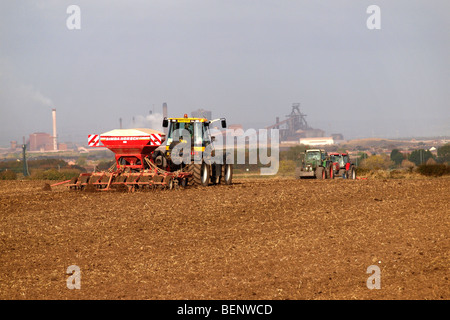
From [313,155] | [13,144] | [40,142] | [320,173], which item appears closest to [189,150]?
[320,173]

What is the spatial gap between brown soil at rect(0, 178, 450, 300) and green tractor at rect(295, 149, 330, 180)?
12490 mm

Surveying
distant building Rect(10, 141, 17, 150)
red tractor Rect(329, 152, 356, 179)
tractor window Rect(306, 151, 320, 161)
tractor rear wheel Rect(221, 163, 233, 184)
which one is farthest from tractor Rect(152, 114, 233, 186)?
distant building Rect(10, 141, 17, 150)

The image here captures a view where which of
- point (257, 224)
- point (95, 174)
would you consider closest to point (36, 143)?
point (95, 174)

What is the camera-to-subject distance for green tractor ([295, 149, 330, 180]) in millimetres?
30070

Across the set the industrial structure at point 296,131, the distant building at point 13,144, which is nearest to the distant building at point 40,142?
the distant building at point 13,144

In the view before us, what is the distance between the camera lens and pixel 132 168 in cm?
1991

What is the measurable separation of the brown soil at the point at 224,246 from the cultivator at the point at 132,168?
1.35 m

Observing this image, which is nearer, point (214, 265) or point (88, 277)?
point (88, 277)

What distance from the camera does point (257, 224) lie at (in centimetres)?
1260

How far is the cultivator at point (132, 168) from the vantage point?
1881cm

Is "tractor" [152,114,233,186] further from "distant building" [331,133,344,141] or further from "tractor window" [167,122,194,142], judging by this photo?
"distant building" [331,133,344,141]
